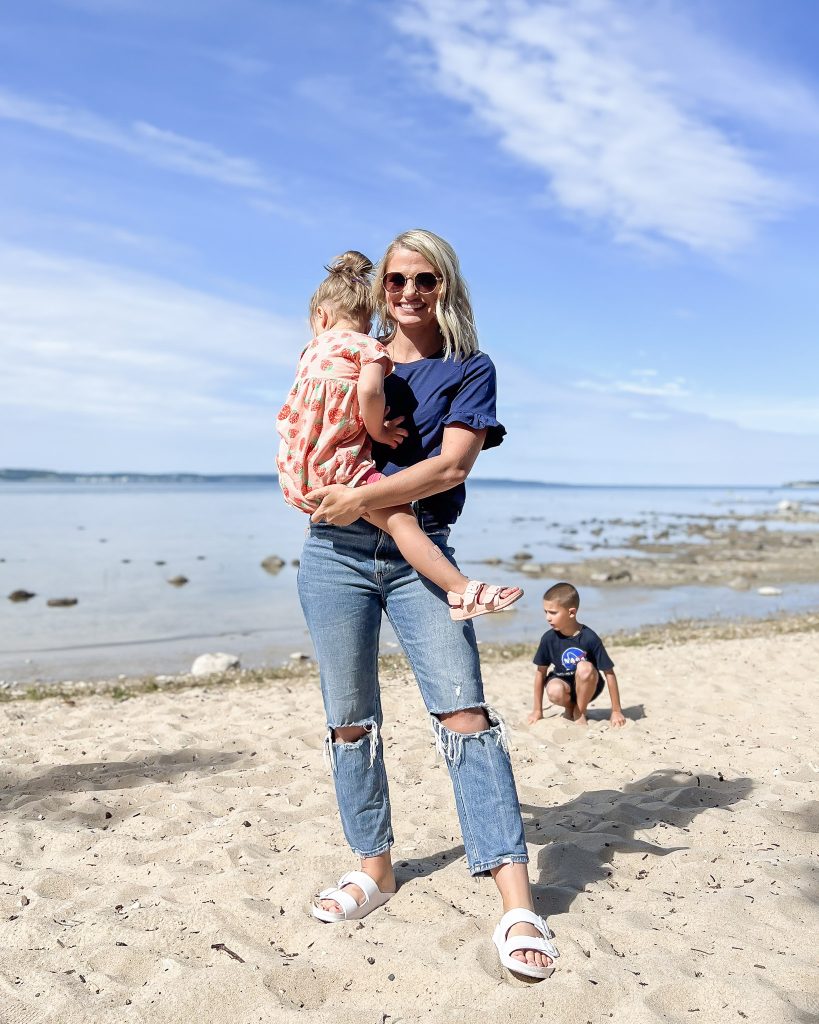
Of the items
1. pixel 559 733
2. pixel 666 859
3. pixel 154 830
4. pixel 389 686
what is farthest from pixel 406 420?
pixel 389 686

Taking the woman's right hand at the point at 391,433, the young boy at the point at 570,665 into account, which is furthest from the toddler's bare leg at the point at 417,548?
the young boy at the point at 570,665

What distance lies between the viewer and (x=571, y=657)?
641 centimetres

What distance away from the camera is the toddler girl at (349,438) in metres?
2.91

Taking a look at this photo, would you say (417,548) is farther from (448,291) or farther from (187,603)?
(187,603)

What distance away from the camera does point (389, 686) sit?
809cm

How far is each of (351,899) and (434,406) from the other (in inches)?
73.4

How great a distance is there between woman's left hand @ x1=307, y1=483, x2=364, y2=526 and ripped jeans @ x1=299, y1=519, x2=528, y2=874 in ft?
0.43

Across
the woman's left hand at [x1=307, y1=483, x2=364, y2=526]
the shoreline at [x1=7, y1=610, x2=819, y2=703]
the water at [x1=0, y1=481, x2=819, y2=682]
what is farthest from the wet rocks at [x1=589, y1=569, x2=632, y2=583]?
the woman's left hand at [x1=307, y1=483, x2=364, y2=526]

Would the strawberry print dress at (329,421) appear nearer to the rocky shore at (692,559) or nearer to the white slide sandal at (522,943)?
the white slide sandal at (522,943)

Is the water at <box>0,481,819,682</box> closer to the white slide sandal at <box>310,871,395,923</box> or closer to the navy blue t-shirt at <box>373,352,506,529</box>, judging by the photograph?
the white slide sandal at <box>310,871,395,923</box>

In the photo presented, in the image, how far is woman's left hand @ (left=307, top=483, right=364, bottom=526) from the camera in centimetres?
288

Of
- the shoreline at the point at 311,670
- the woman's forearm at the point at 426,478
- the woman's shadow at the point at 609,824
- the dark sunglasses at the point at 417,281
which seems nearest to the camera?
the woman's forearm at the point at 426,478

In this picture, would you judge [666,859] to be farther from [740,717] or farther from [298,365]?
[740,717]

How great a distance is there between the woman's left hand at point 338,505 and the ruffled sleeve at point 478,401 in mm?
428
